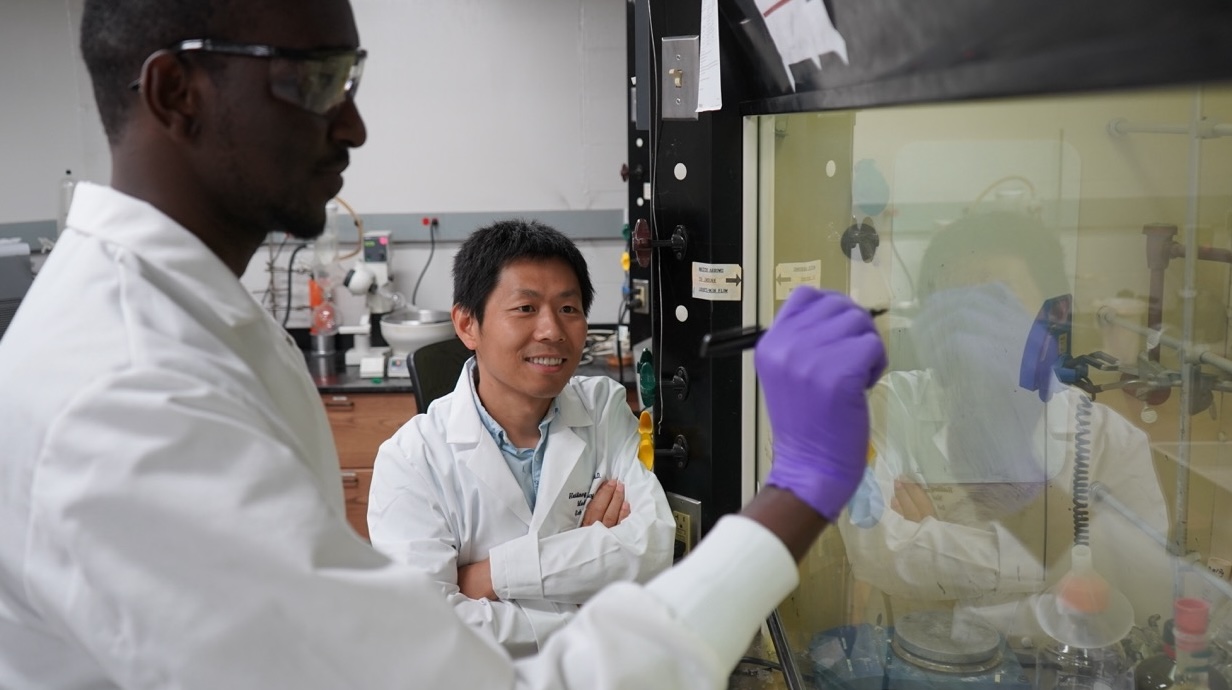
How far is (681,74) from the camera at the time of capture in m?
1.60

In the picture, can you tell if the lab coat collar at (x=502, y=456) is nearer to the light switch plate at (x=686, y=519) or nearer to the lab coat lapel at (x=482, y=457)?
the lab coat lapel at (x=482, y=457)

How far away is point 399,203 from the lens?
4.10 metres

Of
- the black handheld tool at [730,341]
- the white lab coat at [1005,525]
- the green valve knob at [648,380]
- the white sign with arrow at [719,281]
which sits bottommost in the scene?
the white lab coat at [1005,525]

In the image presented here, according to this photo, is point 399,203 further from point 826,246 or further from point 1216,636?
point 1216,636

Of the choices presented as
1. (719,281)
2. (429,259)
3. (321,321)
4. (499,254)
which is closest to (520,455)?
(499,254)

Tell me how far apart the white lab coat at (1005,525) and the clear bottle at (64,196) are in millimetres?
3517

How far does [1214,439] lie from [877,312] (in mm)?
562

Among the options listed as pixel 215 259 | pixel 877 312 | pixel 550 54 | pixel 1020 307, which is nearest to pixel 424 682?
pixel 215 259

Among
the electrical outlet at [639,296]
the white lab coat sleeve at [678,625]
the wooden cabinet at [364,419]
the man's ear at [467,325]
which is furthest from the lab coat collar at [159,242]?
the wooden cabinet at [364,419]

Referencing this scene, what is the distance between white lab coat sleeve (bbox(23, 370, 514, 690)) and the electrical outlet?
2.03 metres

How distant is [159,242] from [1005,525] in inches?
43.0

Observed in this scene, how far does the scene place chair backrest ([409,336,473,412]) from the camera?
255cm

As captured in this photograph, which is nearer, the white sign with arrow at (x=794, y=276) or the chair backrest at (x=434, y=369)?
the white sign with arrow at (x=794, y=276)

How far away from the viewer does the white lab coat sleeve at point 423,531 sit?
1598 millimetres
